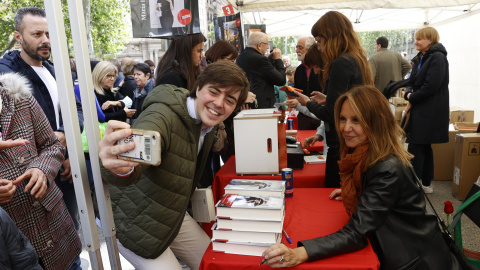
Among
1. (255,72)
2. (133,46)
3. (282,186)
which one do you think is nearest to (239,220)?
(282,186)

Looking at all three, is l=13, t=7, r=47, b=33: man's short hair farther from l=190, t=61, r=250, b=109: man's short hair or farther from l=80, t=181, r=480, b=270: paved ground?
l=80, t=181, r=480, b=270: paved ground

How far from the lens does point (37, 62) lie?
2143 millimetres

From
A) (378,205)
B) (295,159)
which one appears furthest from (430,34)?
(378,205)

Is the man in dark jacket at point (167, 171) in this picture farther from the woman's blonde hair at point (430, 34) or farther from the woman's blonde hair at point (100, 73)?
the woman's blonde hair at point (430, 34)

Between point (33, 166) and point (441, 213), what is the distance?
342cm

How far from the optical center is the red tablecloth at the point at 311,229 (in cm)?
128

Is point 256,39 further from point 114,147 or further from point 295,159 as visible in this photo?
point 114,147

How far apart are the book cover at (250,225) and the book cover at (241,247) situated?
0.17 feet

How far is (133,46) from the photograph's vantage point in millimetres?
25422

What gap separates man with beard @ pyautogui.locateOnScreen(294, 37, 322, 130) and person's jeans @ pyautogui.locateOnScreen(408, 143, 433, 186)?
1.13 metres

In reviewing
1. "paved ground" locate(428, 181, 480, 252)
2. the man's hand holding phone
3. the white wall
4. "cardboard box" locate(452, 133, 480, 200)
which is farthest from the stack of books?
the white wall

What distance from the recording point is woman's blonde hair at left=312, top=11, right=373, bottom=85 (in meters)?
2.24

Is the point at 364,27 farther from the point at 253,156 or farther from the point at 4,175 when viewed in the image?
the point at 4,175

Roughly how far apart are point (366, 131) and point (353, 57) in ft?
2.67
